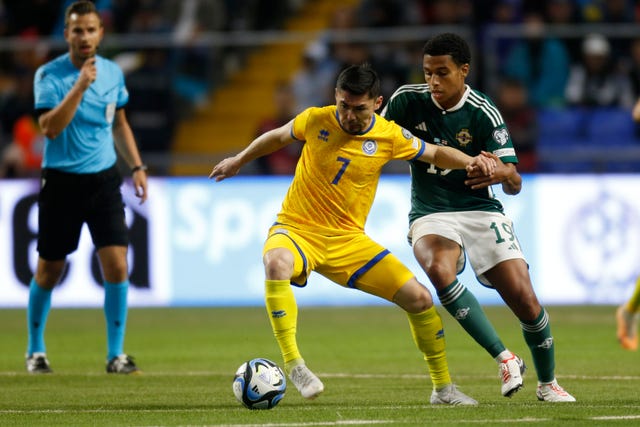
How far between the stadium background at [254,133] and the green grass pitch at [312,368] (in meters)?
0.51

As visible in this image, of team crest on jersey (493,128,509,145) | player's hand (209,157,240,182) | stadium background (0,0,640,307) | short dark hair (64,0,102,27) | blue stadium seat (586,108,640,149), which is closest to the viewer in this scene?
player's hand (209,157,240,182)

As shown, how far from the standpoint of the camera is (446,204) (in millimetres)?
8320

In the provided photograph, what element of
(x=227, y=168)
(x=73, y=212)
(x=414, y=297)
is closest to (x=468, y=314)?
(x=414, y=297)

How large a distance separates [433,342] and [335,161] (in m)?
1.23

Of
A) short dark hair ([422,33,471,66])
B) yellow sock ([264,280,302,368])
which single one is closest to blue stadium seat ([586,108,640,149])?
short dark hair ([422,33,471,66])

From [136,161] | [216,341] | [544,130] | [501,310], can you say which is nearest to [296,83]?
[544,130]

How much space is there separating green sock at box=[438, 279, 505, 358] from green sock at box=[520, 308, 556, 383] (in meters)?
0.21

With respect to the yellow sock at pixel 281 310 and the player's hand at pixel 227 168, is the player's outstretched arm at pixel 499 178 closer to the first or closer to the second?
the yellow sock at pixel 281 310

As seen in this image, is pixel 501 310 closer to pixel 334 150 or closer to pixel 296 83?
pixel 296 83

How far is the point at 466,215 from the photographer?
27.1 ft

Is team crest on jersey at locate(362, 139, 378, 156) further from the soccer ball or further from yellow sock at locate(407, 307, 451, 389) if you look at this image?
the soccer ball

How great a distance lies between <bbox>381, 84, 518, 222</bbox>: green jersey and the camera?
8234mm

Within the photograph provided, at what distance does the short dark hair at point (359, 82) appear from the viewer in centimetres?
755

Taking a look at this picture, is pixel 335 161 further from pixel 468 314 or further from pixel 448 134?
pixel 468 314
